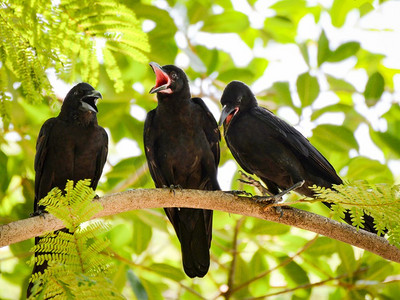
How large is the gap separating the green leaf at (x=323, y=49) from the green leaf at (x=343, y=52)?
0.05m

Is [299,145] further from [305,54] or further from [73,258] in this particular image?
[73,258]

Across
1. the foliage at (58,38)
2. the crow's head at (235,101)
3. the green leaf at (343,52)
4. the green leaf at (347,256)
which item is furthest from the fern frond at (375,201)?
the green leaf at (343,52)

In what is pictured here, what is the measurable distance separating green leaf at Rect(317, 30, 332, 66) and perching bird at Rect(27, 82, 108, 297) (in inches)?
99.6

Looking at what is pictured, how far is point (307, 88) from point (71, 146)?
254 centimetres

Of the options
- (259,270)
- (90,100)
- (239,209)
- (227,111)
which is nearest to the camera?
(239,209)

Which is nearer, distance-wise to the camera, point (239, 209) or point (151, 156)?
point (239, 209)

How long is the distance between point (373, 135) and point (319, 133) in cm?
88

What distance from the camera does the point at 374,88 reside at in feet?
18.6

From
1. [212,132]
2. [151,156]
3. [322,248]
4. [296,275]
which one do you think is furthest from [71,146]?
[322,248]

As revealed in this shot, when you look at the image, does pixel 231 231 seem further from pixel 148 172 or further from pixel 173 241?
pixel 148 172

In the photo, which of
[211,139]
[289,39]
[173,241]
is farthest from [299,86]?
[173,241]

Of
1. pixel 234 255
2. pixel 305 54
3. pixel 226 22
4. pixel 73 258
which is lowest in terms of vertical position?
pixel 73 258

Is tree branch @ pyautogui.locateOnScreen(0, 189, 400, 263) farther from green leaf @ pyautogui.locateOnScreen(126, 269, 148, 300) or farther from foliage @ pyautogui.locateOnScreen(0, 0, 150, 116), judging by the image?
green leaf @ pyautogui.locateOnScreen(126, 269, 148, 300)

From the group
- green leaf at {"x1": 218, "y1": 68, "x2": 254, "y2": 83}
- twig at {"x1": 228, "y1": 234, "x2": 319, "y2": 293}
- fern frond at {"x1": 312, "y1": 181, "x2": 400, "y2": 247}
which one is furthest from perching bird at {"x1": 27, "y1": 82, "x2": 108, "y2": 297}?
fern frond at {"x1": 312, "y1": 181, "x2": 400, "y2": 247}
